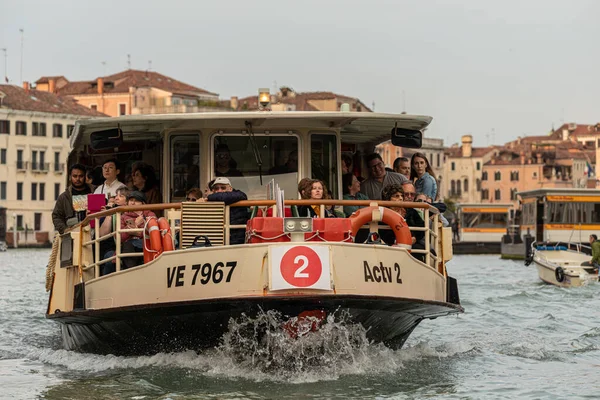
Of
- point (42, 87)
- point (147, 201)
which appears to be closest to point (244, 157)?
point (147, 201)

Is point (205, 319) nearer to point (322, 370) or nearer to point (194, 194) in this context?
point (322, 370)

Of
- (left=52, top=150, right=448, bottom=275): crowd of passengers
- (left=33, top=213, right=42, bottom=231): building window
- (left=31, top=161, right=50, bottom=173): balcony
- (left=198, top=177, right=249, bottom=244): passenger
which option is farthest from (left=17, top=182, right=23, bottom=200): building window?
(left=198, top=177, right=249, bottom=244): passenger

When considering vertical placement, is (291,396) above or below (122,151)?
below

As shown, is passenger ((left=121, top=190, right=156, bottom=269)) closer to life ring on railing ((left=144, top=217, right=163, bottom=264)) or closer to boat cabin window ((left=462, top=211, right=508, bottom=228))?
life ring on railing ((left=144, top=217, right=163, bottom=264))

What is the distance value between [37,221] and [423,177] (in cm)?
8785

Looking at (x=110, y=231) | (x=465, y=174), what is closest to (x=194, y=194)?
(x=110, y=231)

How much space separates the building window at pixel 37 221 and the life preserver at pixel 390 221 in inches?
3521

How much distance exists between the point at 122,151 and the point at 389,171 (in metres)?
2.77

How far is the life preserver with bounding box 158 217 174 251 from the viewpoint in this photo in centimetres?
1180

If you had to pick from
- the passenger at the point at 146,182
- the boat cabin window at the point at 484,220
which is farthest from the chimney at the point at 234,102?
the passenger at the point at 146,182

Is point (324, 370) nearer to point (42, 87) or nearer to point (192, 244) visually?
point (192, 244)

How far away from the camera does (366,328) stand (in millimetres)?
12281

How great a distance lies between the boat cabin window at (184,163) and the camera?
13805 mm

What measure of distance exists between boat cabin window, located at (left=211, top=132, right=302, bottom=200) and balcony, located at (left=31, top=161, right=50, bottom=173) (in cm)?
8834
